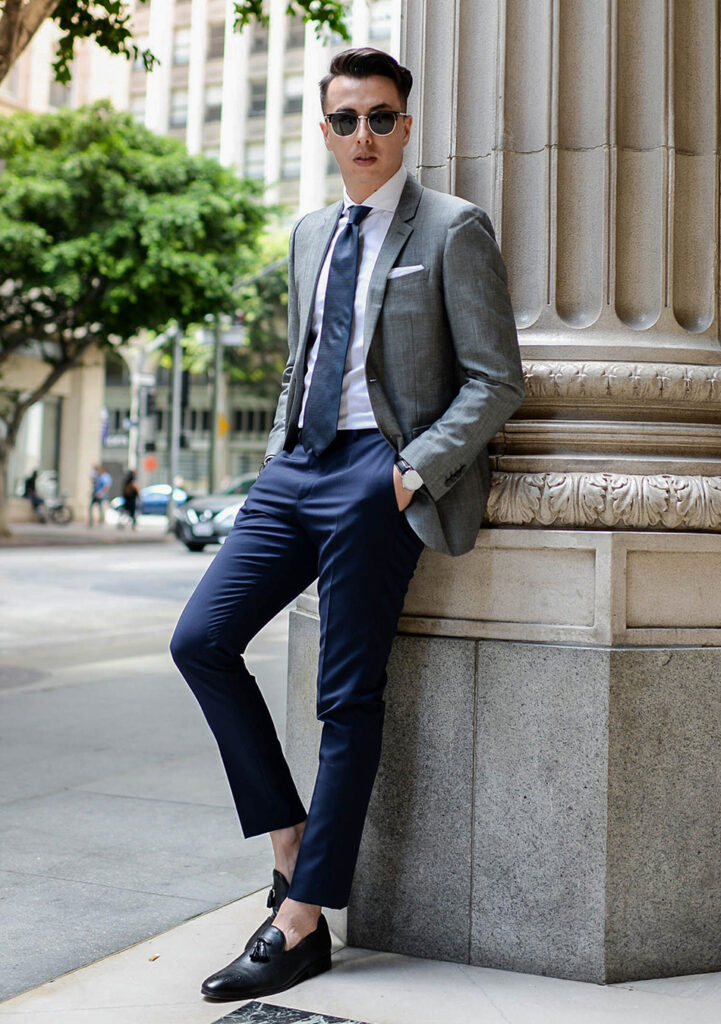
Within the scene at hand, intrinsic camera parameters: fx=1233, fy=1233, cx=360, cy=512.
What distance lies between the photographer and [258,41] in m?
70.7

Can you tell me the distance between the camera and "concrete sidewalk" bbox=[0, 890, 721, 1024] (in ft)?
9.12

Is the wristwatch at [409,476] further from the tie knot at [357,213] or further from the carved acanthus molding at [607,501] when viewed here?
the tie knot at [357,213]

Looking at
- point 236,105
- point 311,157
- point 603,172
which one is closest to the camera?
point 603,172

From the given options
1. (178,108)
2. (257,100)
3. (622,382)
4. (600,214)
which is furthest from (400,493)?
(178,108)

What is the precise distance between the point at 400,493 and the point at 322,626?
0.39 metres

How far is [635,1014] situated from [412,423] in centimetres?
147

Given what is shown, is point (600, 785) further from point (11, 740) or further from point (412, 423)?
point (11, 740)

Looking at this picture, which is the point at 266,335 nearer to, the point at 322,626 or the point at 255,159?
the point at 255,159

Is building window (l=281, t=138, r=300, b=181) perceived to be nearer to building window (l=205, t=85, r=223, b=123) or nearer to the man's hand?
building window (l=205, t=85, r=223, b=123)

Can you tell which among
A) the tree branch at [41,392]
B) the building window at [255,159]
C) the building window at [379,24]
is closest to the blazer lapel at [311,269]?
the tree branch at [41,392]

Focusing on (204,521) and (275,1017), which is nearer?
(275,1017)

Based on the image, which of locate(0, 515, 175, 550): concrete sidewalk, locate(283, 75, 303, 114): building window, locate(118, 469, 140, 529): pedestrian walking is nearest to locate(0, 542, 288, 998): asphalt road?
locate(0, 515, 175, 550): concrete sidewalk

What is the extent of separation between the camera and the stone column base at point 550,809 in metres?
3.00

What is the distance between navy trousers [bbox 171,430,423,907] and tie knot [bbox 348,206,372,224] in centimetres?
55
